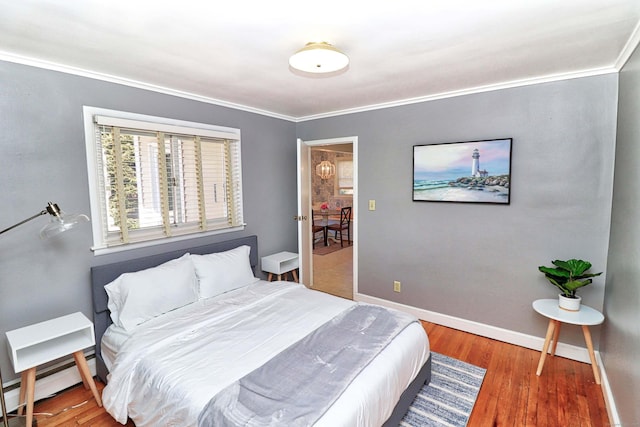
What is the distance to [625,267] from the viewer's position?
6.41 feet

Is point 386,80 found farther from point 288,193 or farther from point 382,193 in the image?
point 288,193

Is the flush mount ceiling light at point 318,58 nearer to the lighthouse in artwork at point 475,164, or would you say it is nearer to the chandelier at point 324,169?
the lighthouse in artwork at point 475,164

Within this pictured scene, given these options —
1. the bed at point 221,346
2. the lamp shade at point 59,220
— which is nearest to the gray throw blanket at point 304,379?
the bed at point 221,346

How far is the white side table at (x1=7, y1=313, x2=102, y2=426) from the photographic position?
6.23 ft

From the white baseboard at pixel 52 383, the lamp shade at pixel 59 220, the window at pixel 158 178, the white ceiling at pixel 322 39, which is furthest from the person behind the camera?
the window at pixel 158 178

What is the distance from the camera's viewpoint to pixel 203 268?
9.31 feet

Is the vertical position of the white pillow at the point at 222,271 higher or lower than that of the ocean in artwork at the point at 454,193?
lower

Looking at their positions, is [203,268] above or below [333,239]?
above

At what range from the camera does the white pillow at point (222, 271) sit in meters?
2.82

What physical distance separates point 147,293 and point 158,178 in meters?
1.05

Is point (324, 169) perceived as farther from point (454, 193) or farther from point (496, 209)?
point (496, 209)

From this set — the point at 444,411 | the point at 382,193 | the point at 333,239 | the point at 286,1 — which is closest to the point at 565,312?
the point at 444,411

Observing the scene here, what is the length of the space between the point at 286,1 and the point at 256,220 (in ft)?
8.66

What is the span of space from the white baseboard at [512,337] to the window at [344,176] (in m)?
4.96
